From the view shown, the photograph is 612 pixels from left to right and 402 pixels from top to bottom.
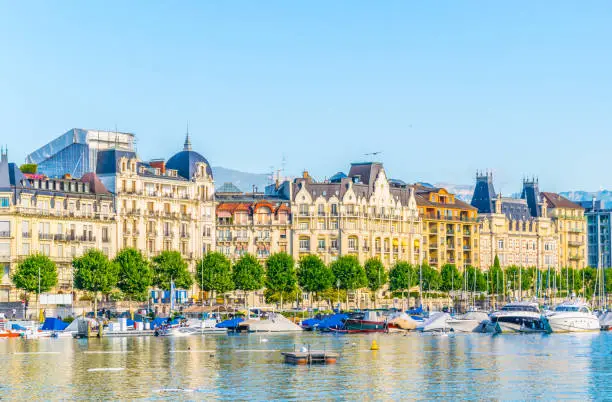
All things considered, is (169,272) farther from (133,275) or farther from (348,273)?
(348,273)

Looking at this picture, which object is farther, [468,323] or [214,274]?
[214,274]

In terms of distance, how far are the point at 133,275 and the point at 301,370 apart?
66410 millimetres

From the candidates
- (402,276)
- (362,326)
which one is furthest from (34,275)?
(402,276)

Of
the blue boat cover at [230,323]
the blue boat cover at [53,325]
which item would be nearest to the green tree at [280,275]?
the blue boat cover at [230,323]

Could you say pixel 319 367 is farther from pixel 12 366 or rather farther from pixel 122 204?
pixel 122 204

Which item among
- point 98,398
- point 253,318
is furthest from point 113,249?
point 98,398

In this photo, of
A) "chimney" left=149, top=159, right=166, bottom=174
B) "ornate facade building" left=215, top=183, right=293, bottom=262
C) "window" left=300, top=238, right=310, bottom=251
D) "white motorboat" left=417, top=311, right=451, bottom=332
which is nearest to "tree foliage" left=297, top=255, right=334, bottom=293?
"ornate facade building" left=215, top=183, right=293, bottom=262

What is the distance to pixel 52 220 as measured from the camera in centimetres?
16350

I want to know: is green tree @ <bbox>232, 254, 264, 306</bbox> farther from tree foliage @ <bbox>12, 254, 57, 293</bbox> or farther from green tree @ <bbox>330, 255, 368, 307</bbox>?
tree foliage @ <bbox>12, 254, 57, 293</bbox>

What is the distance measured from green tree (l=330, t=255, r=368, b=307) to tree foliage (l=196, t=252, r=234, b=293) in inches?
667

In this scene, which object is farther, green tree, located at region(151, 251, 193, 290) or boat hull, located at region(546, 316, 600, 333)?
green tree, located at region(151, 251, 193, 290)

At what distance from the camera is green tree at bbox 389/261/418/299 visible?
196m

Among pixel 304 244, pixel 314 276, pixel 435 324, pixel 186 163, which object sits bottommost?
pixel 435 324

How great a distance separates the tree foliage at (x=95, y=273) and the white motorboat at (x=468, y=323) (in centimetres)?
3771
